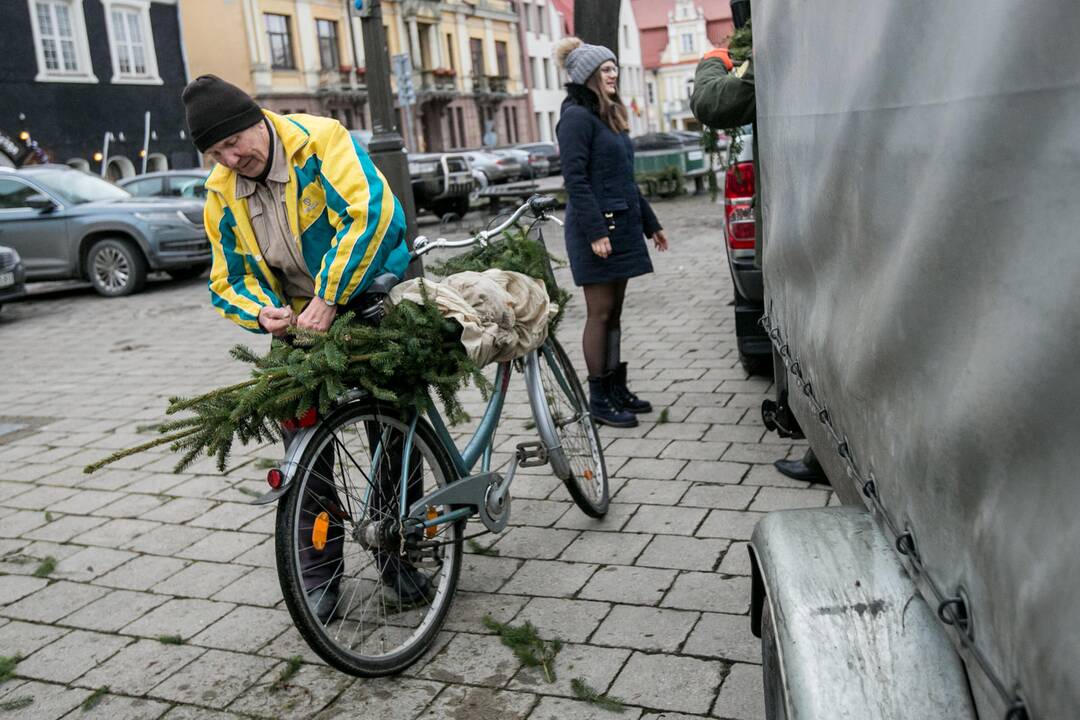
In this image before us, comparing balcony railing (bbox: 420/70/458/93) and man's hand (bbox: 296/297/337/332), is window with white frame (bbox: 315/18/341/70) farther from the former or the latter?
man's hand (bbox: 296/297/337/332)

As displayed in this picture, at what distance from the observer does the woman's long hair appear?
5.77 metres

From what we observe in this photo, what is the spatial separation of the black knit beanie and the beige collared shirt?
0.47 ft

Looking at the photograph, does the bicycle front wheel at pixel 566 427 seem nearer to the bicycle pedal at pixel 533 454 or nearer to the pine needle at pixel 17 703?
the bicycle pedal at pixel 533 454

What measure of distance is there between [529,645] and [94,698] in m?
1.32

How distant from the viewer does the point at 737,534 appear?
438 cm

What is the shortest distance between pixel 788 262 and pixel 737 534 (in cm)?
173

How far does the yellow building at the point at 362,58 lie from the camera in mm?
41094

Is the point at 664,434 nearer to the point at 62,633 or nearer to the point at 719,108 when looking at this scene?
the point at 719,108

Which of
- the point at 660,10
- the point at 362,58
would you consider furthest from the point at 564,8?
the point at 660,10

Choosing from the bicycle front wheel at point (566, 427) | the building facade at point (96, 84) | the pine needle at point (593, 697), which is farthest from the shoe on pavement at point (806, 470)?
the building facade at point (96, 84)

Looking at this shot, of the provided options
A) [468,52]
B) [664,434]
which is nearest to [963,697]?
[664,434]

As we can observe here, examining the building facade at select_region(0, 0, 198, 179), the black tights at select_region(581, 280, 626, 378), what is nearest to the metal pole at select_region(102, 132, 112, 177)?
the building facade at select_region(0, 0, 198, 179)

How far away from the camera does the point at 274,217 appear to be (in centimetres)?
358

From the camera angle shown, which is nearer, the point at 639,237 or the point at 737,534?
the point at 737,534
